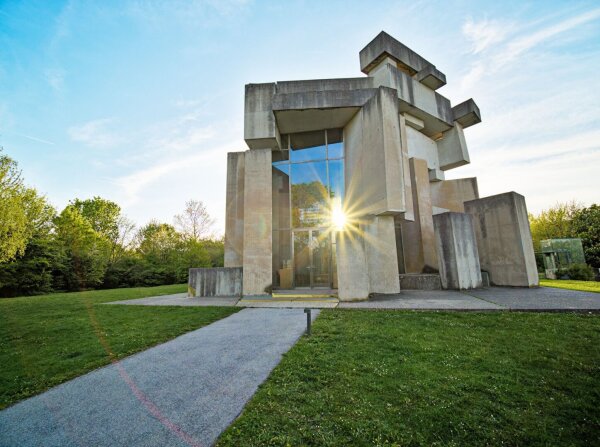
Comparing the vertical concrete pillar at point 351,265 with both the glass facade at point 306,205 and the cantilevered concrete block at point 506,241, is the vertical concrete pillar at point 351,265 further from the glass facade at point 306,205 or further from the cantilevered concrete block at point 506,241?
the cantilevered concrete block at point 506,241

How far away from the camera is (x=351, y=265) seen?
933 centimetres

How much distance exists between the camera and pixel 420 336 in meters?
5.05

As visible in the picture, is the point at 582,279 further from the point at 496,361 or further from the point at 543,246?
the point at 496,361

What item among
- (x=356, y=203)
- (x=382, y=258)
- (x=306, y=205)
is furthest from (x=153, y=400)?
(x=306, y=205)

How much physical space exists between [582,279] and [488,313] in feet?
53.8

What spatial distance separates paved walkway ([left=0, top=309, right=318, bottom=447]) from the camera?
7.54ft

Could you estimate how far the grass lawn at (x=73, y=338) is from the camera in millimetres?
3652

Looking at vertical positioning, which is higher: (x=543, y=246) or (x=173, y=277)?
(x=543, y=246)

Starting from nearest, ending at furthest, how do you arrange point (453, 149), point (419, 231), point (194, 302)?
point (194, 302) < point (419, 231) < point (453, 149)

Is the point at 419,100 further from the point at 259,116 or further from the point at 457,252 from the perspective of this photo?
the point at 259,116

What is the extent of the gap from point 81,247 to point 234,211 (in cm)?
2369

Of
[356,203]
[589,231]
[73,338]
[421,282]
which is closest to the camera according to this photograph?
[73,338]

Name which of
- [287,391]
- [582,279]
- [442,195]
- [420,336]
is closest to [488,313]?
[420,336]

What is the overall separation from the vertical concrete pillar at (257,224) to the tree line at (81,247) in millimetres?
18618
